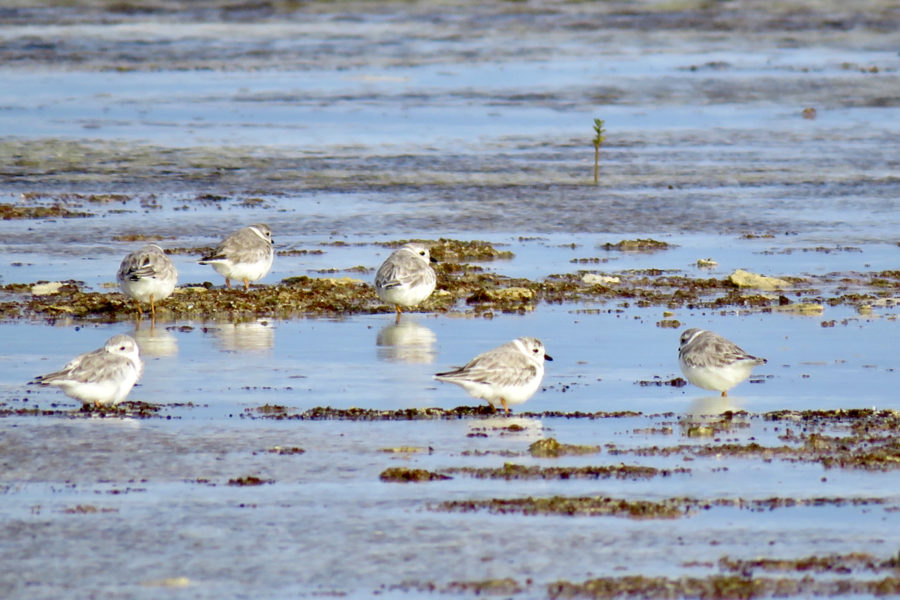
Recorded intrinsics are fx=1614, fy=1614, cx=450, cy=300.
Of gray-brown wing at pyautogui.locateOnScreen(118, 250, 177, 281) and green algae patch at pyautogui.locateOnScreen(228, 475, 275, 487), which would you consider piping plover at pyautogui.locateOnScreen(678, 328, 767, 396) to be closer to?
green algae patch at pyautogui.locateOnScreen(228, 475, 275, 487)

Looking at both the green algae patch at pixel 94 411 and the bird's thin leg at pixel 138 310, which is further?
the bird's thin leg at pixel 138 310

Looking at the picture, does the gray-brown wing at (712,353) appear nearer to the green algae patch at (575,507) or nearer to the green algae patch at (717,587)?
the green algae patch at (575,507)

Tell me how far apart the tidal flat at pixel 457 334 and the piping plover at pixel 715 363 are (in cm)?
21

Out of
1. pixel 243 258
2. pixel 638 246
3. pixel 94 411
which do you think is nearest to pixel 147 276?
pixel 243 258

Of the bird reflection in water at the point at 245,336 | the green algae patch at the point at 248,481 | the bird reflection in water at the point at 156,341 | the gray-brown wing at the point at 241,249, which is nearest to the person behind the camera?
the green algae patch at the point at 248,481

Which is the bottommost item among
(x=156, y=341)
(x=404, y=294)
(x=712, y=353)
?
(x=156, y=341)

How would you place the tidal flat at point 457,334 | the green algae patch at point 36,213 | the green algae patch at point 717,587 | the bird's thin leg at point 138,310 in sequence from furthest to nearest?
the green algae patch at point 36,213
the bird's thin leg at point 138,310
the tidal flat at point 457,334
the green algae patch at point 717,587

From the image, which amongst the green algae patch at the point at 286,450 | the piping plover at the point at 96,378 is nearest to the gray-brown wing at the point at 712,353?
the green algae patch at the point at 286,450

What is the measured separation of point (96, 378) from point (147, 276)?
4221 mm

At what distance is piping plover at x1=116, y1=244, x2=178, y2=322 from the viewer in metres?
15.8

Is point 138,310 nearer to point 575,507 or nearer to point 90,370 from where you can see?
point 90,370

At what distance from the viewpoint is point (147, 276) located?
1584cm

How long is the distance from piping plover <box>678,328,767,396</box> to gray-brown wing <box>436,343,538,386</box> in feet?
4.35

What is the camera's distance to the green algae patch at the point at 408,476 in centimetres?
1003
